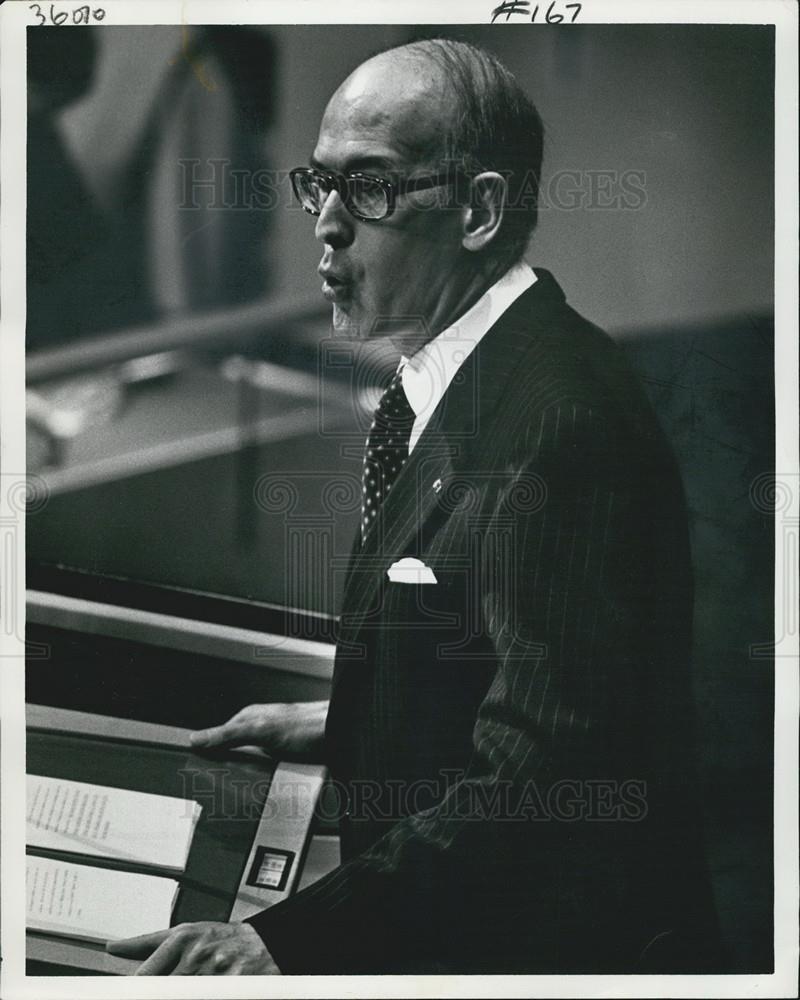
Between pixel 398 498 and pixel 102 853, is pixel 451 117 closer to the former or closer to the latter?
pixel 398 498

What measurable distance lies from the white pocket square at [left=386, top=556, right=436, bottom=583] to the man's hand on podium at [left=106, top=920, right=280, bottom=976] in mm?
567

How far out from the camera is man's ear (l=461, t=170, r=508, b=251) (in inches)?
53.8

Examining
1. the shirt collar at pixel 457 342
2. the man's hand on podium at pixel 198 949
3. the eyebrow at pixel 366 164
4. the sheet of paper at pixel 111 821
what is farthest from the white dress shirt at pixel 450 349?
the man's hand on podium at pixel 198 949

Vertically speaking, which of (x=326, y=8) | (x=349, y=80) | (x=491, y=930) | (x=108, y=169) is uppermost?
(x=326, y=8)

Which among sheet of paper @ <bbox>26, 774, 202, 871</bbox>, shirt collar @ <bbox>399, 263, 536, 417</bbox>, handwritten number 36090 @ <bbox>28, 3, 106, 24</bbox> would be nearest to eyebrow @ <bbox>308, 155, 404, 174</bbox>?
shirt collar @ <bbox>399, 263, 536, 417</bbox>

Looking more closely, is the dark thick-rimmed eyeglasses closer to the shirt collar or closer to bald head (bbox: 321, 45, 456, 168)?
bald head (bbox: 321, 45, 456, 168)

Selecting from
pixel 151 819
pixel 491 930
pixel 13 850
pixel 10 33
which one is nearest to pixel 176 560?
pixel 151 819

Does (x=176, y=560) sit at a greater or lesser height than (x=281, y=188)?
lesser

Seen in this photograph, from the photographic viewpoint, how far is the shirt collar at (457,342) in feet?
4.52

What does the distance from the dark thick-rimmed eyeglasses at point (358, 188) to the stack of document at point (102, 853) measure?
3.02 feet

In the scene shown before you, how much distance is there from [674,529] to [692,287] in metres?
0.37

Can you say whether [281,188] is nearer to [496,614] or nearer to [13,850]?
[496,614]

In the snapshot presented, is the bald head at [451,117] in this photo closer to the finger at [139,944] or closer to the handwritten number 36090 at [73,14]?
the handwritten number 36090 at [73,14]

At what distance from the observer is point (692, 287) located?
1.42 metres
